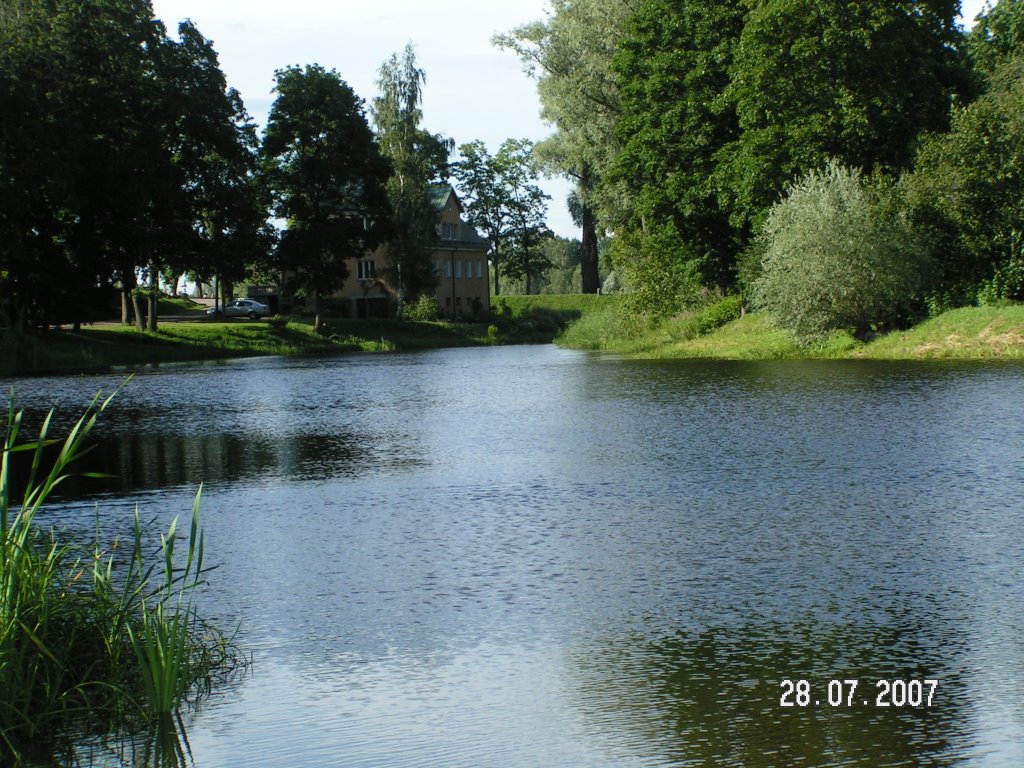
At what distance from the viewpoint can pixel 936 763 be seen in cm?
549

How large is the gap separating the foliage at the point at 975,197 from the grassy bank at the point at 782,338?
177 cm

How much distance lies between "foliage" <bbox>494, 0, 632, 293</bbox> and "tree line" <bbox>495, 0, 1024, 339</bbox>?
0.27 ft

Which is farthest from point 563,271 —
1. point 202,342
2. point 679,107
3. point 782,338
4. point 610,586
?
point 610,586

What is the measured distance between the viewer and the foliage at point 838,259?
133 ft

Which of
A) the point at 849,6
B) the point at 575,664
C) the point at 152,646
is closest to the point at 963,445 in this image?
the point at 575,664

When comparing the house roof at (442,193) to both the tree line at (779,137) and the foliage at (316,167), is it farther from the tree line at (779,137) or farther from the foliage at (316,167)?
the tree line at (779,137)

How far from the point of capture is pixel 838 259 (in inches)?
1592

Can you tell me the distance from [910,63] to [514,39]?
23.5 m

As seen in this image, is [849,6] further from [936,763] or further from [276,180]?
[936,763]

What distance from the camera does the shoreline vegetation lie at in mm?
39094

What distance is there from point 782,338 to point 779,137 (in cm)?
788

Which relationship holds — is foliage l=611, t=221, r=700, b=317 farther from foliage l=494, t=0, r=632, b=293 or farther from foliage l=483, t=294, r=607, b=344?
foliage l=483, t=294, r=607, b=344

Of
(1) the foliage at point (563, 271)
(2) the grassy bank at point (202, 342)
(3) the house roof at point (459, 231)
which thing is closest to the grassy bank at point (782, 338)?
(2) the grassy bank at point (202, 342)

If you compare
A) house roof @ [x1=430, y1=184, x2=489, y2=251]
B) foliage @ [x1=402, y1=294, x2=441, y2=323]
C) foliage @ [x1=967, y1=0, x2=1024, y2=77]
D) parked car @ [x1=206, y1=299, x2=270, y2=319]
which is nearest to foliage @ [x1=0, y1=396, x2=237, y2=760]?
foliage @ [x1=967, y1=0, x2=1024, y2=77]
